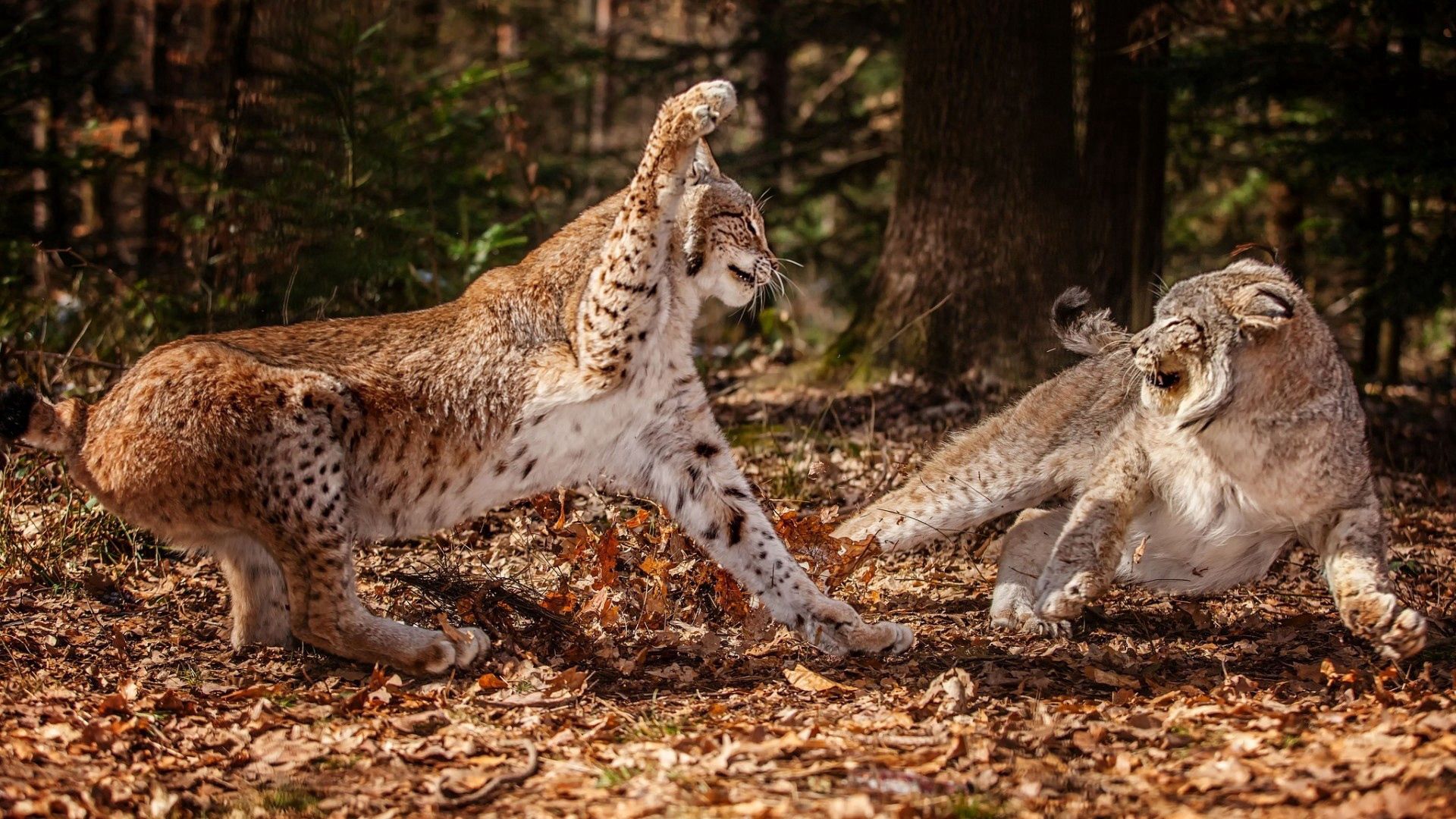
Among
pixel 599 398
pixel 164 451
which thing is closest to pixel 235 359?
pixel 164 451

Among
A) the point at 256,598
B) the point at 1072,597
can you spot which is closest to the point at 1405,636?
the point at 1072,597

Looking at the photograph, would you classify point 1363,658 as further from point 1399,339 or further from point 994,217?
point 1399,339

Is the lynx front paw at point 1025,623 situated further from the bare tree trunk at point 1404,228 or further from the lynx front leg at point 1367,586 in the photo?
the bare tree trunk at point 1404,228

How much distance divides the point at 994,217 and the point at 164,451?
19.2ft

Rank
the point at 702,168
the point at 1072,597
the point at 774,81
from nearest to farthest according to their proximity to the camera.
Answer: the point at 1072,597
the point at 702,168
the point at 774,81

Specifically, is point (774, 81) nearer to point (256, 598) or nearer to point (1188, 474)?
point (1188, 474)

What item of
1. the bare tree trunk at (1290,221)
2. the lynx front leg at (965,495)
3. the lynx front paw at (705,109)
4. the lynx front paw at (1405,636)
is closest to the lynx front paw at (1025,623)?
the lynx front leg at (965,495)

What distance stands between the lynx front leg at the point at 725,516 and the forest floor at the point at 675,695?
0.13 meters

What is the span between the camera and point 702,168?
5.88 m

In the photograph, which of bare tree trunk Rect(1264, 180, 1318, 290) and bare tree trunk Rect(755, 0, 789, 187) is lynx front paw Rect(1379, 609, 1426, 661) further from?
bare tree trunk Rect(1264, 180, 1318, 290)

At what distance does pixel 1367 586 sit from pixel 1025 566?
1.59m

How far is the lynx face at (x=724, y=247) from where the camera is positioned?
5801 mm

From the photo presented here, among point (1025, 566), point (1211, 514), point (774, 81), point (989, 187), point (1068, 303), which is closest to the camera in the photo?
point (1211, 514)

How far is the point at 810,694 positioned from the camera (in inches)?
204
